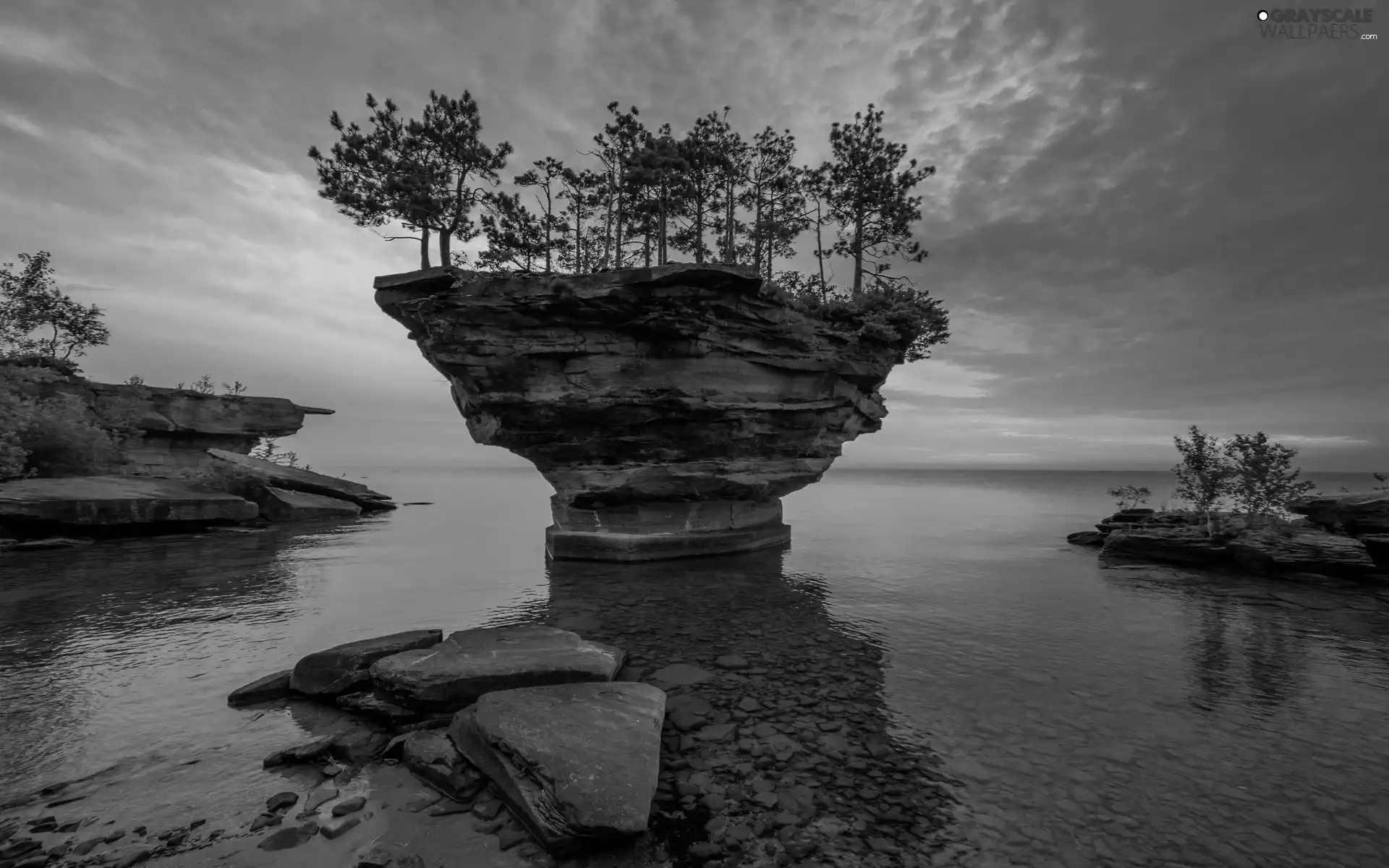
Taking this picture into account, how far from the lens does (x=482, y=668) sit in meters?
6.78

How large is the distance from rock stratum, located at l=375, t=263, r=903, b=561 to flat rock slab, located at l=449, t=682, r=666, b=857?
11.8 meters

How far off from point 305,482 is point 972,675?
40.7 m

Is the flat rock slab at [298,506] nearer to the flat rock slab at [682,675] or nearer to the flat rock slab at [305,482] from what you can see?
the flat rock slab at [305,482]

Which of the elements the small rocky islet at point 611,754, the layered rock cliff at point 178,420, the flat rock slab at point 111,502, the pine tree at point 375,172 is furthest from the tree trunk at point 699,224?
the layered rock cliff at point 178,420

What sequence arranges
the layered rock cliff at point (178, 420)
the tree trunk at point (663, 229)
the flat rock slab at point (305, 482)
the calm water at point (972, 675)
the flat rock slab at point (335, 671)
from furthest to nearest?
the flat rock slab at point (305, 482) < the layered rock cliff at point (178, 420) < the tree trunk at point (663, 229) < the flat rock slab at point (335, 671) < the calm water at point (972, 675)

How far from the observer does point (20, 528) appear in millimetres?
18719

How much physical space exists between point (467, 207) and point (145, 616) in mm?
16409

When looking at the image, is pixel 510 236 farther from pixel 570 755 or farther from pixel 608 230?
pixel 570 755

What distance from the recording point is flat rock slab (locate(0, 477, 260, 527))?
18.6 meters

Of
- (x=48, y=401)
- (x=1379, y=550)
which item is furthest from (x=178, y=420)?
(x=1379, y=550)

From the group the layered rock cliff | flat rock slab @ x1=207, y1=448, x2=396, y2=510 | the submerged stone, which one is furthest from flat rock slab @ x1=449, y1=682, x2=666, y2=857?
the layered rock cliff

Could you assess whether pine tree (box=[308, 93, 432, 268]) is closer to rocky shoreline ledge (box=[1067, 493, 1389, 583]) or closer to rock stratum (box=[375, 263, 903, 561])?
rock stratum (box=[375, 263, 903, 561])

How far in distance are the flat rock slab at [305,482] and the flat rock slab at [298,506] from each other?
61cm

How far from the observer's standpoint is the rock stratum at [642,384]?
15.8m
